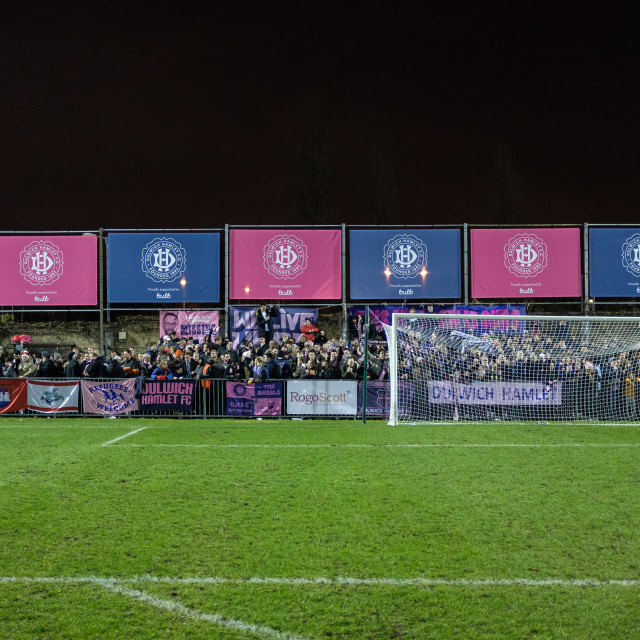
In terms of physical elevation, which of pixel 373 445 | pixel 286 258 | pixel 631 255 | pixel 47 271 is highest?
pixel 631 255

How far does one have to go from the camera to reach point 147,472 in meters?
8.67

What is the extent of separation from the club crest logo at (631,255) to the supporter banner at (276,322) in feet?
39.0

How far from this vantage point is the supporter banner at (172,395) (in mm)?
16422

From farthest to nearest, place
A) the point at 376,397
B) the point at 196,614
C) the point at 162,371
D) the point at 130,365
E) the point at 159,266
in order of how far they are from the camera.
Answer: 1. the point at 159,266
2. the point at 130,365
3. the point at 162,371
4. the point at 376,397
5. the point at 196,614

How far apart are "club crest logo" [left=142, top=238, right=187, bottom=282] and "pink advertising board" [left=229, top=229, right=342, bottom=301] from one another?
187 centimetres

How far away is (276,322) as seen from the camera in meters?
22.6

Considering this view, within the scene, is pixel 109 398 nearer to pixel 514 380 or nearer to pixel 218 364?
pixel 218 364

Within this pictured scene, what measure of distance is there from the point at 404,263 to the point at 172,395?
1077 cm

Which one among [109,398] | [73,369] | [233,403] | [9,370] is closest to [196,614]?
[233,403]

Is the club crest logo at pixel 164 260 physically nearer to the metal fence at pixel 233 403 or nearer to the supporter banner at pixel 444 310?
the supporter banner at pixel 444 310

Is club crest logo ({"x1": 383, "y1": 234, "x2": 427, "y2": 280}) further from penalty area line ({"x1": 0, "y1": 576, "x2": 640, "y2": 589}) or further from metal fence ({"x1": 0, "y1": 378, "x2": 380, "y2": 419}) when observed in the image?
penalty area line ({"x1": 0, "y1": 576, "x2": 640, "y2": 589})

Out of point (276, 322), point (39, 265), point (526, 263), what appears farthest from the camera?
point (526, 263)

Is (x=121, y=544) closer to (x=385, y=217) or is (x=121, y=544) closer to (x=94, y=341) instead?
(x=94, y=341)

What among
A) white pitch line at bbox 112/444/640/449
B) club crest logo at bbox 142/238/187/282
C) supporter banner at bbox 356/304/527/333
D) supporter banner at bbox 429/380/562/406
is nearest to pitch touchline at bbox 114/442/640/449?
white pitch line at bbox 112/444/640/449
